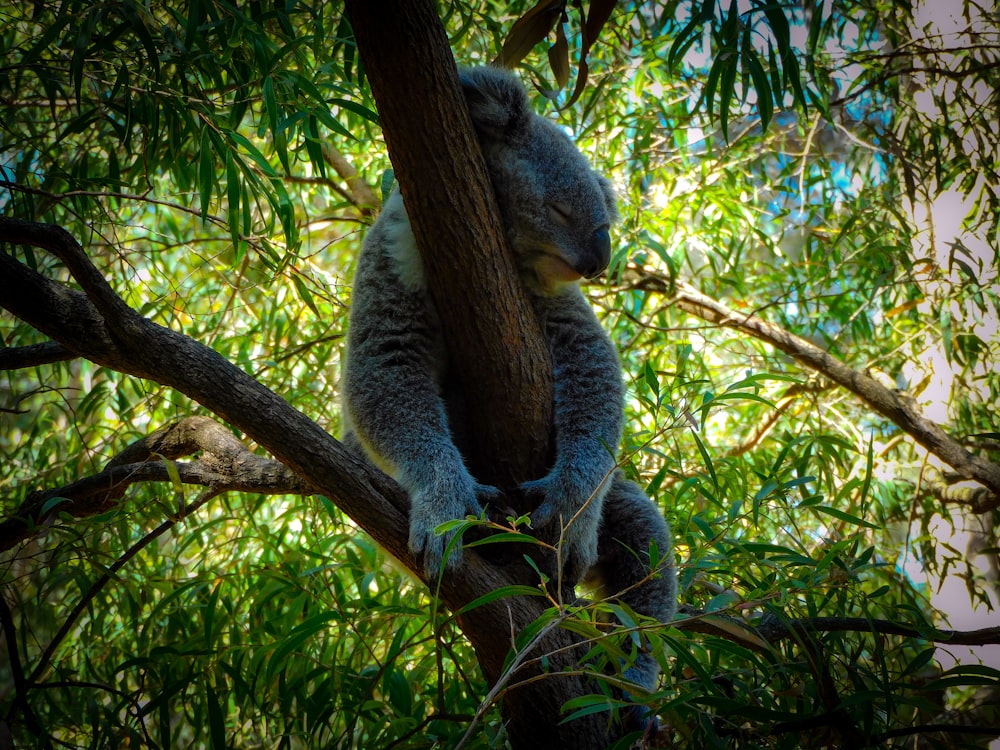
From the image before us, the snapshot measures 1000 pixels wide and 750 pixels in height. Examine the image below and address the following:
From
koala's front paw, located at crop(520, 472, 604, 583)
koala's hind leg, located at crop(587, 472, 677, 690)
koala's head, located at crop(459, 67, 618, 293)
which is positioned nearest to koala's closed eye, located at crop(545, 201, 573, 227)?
koala's head, located at crop(459, 67, 618, 293)

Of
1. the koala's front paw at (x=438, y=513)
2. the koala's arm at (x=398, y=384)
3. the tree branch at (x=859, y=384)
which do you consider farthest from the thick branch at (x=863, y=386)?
the koala's front paw at (x=438, y=513)

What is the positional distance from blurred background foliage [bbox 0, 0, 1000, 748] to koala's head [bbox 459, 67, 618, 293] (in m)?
0.20

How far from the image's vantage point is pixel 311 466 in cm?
149

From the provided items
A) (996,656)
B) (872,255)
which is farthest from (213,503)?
(996,656)

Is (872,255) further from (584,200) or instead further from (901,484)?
(584,200)

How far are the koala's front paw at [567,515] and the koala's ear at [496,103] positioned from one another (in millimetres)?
916

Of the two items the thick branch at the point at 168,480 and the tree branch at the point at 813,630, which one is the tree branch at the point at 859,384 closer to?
the tree branch at the point at 813,630

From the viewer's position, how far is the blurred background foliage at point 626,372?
5.81 feet

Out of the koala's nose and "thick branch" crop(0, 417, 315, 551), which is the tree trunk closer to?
the koala's nose

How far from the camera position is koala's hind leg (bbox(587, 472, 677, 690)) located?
218cm

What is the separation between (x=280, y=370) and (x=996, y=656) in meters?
2.91

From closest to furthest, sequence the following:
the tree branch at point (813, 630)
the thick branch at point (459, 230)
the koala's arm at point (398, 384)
Result: the tree branch at point (813, 630) → the thick branch at point (459, 230) → the koala's arm at point (398, 384)

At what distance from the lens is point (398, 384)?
6.77 feet

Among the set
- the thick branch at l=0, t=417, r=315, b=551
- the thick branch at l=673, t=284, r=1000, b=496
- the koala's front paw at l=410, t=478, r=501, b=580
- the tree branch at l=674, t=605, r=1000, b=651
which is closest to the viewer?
the tree branch at l=674, t=605, r=1000, b=651
